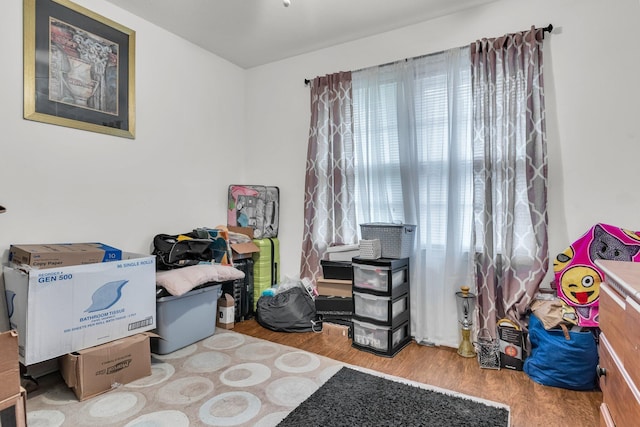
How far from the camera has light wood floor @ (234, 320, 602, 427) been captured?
179cm

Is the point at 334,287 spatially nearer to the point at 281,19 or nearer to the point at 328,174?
the point at 328,174

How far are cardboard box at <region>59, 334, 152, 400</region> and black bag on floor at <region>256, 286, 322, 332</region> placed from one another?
3.47 ft

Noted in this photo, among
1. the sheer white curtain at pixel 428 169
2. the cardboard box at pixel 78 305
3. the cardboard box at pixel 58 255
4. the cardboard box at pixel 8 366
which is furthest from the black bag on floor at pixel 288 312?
the cardboard box at pixel 8 366

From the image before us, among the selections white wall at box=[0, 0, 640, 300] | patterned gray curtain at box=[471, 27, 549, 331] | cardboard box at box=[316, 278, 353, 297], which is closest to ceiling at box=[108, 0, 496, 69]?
white wall at box=[0, 0, 640, 300]

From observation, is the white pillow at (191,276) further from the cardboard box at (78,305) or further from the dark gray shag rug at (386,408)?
the dark gray shag rug at (386,408)

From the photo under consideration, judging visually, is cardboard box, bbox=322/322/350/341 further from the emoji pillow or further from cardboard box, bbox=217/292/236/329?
the emoji pillow

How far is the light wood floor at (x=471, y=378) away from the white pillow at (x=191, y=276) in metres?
0.57

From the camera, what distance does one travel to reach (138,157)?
2.87 metres

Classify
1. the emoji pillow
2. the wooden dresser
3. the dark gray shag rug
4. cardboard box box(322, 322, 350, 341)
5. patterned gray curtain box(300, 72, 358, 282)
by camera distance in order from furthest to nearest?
1. patterned gray curtain box(300, 72, 358, 282)
2. cardboard box box(322, 322, 350, 341)
3. the emoji pillow
4. the dark gray shag rug
5. the wooden dresser

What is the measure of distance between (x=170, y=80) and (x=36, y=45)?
1.00 meters

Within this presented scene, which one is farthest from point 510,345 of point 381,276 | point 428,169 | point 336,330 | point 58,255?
point 58,255

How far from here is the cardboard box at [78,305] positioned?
5.88 feet

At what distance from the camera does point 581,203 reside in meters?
2.31

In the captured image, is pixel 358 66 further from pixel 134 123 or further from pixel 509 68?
pixel 134 123
